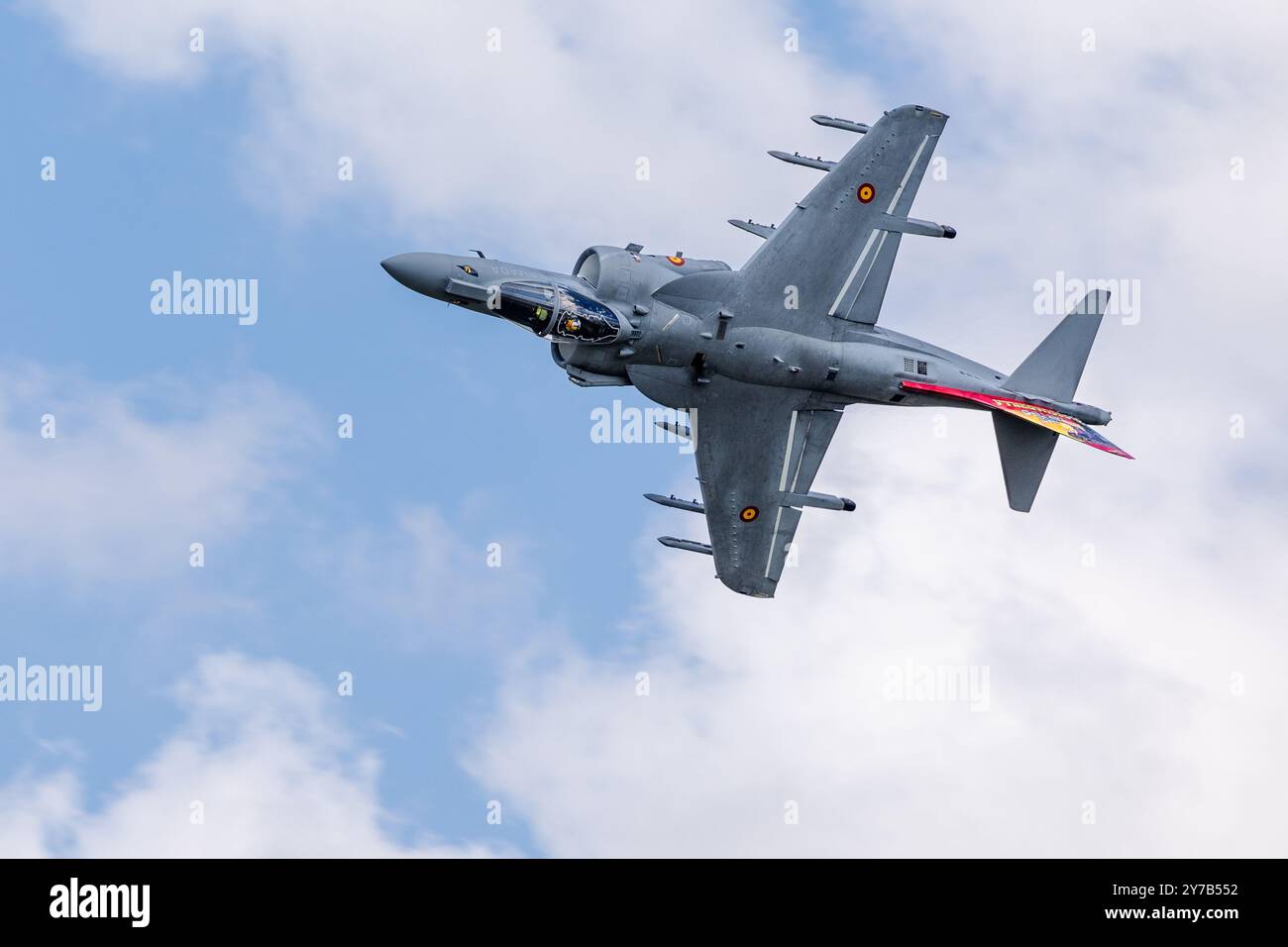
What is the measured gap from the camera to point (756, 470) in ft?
124

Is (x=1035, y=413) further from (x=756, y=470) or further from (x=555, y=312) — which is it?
(x=555, y=312)

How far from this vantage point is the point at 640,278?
1363 inches

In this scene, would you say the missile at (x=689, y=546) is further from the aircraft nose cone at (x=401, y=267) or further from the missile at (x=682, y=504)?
the aircraft nose cone at (x=401, y=267)

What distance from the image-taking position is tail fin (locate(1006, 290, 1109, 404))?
3694 cm

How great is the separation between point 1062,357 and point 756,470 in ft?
19.5

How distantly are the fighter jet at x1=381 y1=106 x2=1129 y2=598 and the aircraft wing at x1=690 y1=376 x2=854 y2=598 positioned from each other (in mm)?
26

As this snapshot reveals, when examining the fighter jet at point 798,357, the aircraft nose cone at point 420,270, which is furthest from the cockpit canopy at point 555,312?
the aircraft nose cone at point 420,270

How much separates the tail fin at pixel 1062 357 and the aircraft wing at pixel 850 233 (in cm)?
270

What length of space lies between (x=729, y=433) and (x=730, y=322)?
2.47m

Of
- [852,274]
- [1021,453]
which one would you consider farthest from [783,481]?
[1021,453]

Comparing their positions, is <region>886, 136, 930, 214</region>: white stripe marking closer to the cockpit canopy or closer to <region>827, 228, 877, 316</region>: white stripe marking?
<region>827, 228, 877, 316</region>: white stripe marking

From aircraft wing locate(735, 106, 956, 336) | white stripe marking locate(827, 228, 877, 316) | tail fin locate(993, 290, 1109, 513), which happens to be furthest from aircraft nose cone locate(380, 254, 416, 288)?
tail fin locate(993, 290, 1109, 513)
